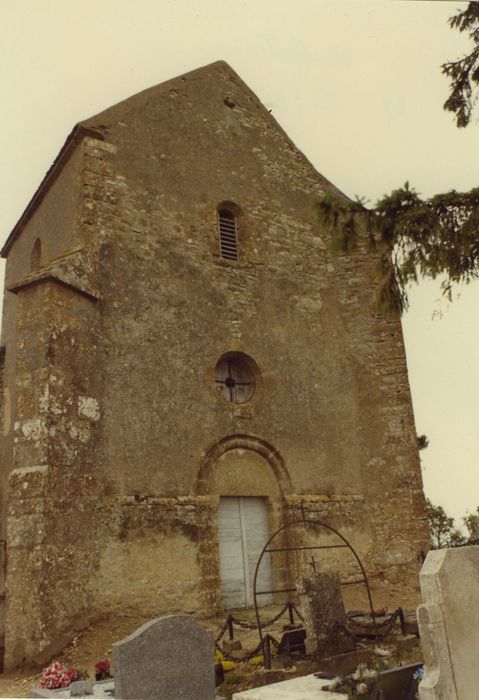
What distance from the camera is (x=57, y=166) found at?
11.8m

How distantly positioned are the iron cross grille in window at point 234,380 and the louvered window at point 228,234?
2.16m

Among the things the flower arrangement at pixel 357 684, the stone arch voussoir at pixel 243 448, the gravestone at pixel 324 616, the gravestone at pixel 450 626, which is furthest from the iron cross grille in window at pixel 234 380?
the gravestone at pixel 450 626

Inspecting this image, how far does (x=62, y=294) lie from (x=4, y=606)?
430cm

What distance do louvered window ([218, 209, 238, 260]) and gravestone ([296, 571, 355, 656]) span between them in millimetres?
6601

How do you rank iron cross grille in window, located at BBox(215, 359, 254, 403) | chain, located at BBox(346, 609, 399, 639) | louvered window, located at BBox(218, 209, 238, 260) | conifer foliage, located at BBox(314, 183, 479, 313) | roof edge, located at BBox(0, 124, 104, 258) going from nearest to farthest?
conifer foliage, located at BBox(314, 183, 479, 313) < chain, located at BBox(346, 609, 399, 639) < roof edge, located at BBox(0, 124, 104, 258) < iron cross grille in window, located at BBox(215, 359, 254, 403) < louvered window, located at BBox(218, 209, 238, 260)

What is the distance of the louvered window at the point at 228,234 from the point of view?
1259cm

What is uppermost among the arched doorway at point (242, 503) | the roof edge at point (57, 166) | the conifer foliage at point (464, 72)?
the roof edge at point (57, 166)

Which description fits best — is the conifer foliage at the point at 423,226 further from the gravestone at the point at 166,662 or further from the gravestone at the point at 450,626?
the gravestone at the point at 166,662

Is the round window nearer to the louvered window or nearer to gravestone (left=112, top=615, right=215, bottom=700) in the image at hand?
the louvered window

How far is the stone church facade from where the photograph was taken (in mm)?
8852

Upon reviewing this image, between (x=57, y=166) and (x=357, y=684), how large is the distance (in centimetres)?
982

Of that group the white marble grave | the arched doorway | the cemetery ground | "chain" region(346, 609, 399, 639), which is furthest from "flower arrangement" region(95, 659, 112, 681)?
the arched doorway

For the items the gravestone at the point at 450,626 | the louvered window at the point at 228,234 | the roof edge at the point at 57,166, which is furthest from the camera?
the louvered window at the point at 228,234

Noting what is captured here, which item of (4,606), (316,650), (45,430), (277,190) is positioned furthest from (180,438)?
(277,190)
